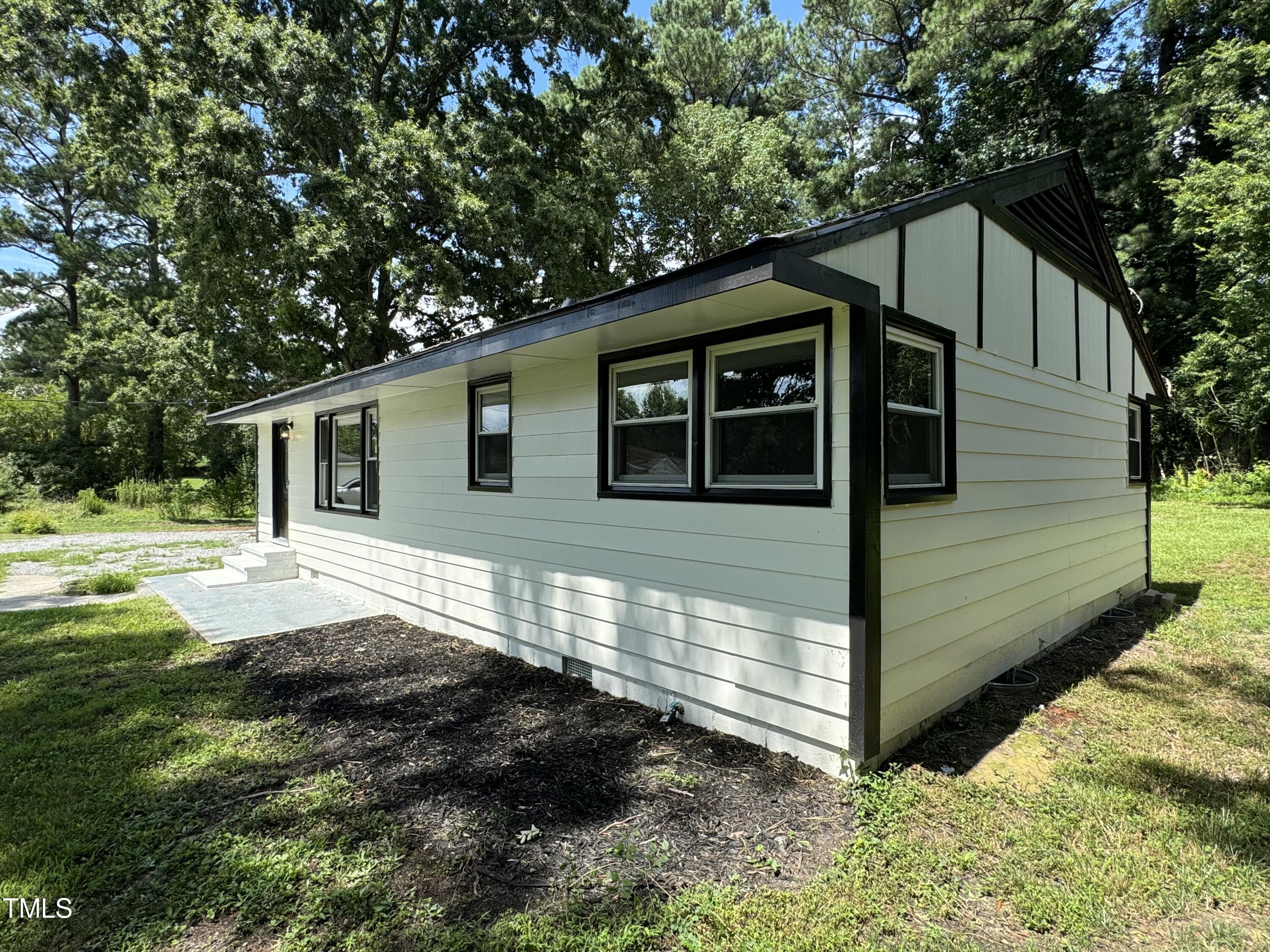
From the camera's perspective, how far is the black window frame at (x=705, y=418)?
330cm

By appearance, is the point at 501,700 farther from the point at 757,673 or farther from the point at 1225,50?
the point at 1225,50

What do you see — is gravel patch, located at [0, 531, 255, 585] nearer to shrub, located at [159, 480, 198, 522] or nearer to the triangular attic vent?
shrub, located at [159, 480, 198, 522]

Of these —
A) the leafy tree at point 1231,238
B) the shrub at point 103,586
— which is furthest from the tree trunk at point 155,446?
the leafy tree at point 1231,238

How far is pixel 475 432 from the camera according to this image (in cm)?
608

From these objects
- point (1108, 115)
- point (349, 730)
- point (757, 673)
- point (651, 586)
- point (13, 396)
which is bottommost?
point (349, 730)

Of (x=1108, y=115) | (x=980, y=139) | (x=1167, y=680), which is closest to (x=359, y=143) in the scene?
(x=1167, y=680)

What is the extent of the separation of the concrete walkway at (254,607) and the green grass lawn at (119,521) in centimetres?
927

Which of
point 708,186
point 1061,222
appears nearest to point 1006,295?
point 1061,222

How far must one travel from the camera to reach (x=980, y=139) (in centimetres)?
1991

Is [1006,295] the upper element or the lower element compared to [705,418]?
upper

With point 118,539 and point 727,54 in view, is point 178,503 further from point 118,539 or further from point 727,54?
point 727,54

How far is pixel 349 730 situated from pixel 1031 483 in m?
5.44

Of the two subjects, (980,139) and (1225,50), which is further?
(980,139)

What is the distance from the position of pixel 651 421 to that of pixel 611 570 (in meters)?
1.13
